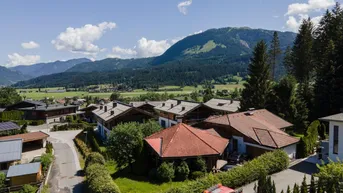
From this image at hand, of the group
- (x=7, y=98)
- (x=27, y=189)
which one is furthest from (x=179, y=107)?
(x=7, y=98)

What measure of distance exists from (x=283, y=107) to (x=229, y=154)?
1879cm

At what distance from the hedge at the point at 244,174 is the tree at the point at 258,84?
24102 millimetres

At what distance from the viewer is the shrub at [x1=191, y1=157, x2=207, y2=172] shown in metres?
24.5

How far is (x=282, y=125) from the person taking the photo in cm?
3531

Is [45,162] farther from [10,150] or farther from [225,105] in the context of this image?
[225,105]

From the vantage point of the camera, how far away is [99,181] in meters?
21.0

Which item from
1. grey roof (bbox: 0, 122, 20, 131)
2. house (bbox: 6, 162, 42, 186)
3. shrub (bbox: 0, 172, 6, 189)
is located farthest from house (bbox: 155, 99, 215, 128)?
grey roof (bbox: 0, 122, 20, 131)

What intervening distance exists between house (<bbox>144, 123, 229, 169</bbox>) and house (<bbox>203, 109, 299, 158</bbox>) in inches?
99.0

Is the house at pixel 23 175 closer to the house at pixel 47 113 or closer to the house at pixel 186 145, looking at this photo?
the house at pixel 186 145

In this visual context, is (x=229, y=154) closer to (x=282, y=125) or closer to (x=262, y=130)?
(x=262, y=130)

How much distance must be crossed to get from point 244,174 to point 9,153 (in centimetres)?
2676

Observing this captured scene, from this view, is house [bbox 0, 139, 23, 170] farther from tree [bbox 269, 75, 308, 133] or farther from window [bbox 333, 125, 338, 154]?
tree [bbox 269, 75, 308, 133]

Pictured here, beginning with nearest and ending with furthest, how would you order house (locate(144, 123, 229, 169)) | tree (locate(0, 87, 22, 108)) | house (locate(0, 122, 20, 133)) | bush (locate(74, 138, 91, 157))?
house (locate(144, 123, 229, 169)) < bush (locate(74, 138, 91, 157)) < house (locate(0, 122, 20, 133)) < tree (locate(0, 87, 22, 108))

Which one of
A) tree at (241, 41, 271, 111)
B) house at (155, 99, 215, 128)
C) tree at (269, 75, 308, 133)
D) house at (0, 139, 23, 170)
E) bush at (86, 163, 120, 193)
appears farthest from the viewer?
tree at (241, 41, 271, 111)
